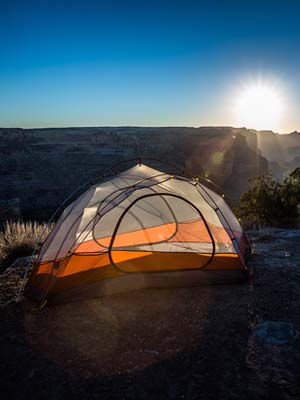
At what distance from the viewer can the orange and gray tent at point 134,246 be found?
17.5 ft

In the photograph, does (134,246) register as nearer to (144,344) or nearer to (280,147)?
(144,344)

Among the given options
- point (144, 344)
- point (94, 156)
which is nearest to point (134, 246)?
point (144, 344)

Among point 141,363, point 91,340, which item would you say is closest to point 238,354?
point 141,363

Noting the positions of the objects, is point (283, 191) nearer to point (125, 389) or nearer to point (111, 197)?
point (111, 197)

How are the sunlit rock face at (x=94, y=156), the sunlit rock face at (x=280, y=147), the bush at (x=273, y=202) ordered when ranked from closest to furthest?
the bush at (x=273, y=202), the sunlit rock face at (x=94, y=156), the sunlit rock face at (x=280, y=147)

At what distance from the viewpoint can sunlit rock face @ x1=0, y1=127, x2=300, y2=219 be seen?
44000mm

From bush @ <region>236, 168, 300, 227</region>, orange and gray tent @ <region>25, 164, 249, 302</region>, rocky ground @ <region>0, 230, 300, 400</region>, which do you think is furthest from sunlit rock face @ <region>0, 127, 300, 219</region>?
rocky ground @ <region>0, 230, 300, 400</region>

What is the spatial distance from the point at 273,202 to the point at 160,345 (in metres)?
10.0

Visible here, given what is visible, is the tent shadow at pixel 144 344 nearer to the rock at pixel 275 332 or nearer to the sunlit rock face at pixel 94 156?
the rock at pixel 275 332

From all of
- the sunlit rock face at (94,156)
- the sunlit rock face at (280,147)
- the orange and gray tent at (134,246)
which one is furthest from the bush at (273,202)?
the sunlit rock face at (280,147)

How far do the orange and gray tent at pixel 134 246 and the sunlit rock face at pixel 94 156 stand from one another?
104ft

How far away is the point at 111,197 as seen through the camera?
19.6ft

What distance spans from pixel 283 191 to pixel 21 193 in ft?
115

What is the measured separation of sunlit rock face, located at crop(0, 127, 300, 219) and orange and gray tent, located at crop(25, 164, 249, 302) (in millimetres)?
31723
